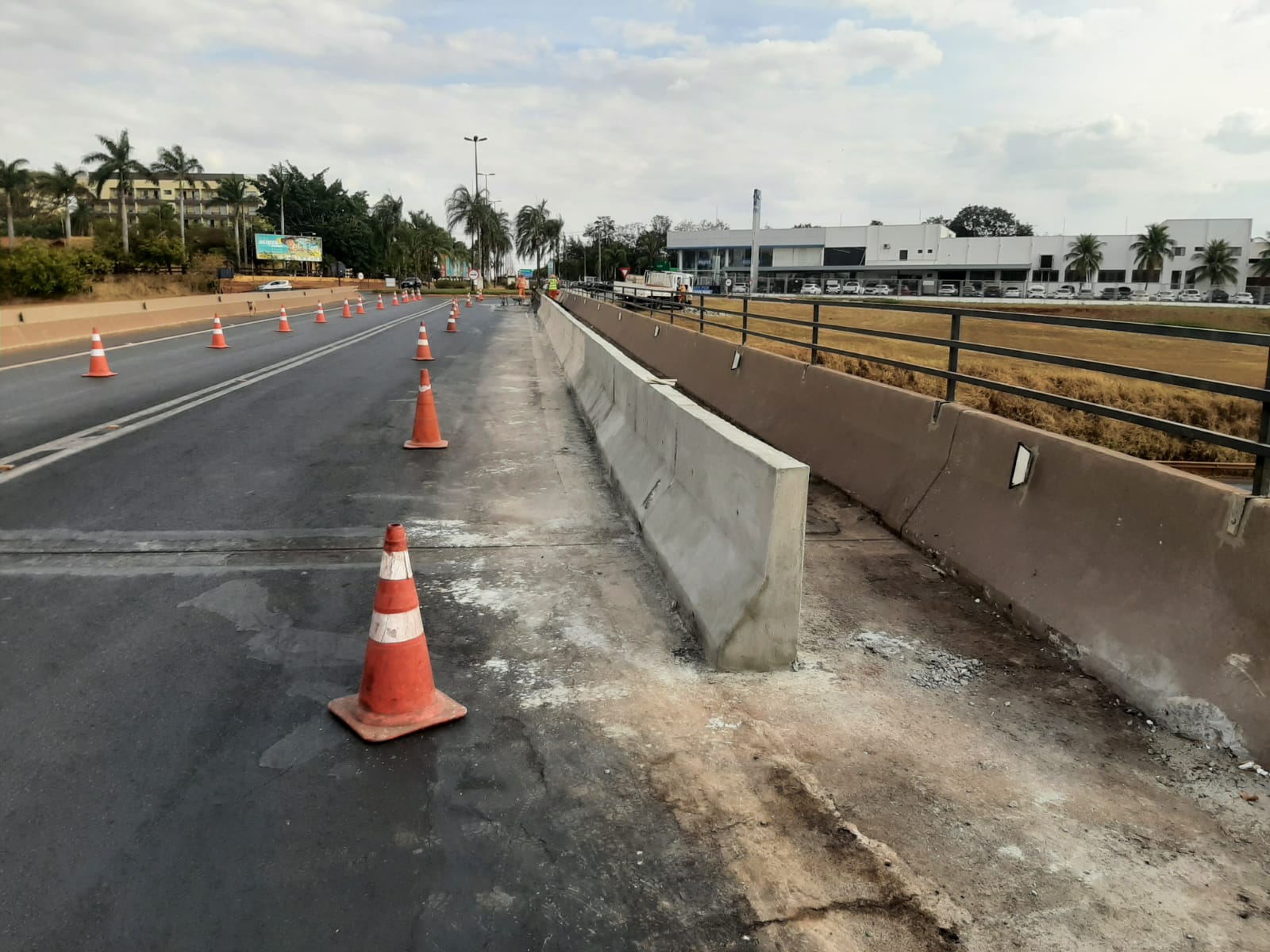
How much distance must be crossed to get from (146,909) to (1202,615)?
399 centimetres

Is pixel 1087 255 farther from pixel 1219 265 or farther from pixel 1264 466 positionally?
pixel 1264 466

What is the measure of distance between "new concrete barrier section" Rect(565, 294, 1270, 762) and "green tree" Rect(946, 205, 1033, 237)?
17242 centimetres

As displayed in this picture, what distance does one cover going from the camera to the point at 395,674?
3877mm

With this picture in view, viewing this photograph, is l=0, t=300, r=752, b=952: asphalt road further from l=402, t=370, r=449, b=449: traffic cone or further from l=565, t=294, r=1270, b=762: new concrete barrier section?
l=565, t=294, r=1270, b=762: new concrete barrier section

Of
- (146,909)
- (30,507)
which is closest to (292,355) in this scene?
(30,507)

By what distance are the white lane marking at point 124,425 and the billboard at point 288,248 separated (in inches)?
3100

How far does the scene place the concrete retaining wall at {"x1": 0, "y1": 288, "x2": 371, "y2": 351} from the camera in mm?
21078

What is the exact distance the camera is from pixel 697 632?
4.75 m

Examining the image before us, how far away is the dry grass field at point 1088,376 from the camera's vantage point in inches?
634

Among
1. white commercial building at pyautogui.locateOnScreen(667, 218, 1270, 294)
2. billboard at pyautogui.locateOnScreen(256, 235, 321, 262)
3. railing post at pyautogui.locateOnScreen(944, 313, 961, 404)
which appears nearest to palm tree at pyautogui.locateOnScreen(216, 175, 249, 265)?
billboard at pyautogui.locateOnScreen(256, 235, 321, 262)

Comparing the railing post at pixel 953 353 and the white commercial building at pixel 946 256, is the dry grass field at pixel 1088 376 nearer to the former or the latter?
the railing post at pixel 953 353

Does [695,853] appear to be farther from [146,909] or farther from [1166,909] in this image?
[146,909]

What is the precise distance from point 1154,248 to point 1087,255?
22.5 ft

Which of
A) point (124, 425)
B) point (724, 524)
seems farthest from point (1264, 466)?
point (124, 425)
